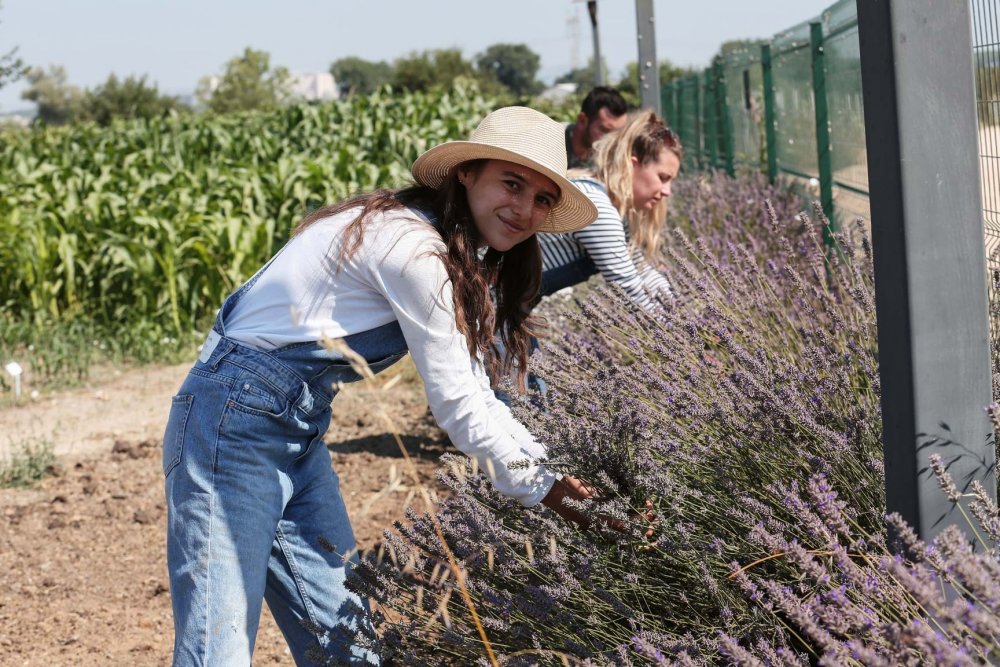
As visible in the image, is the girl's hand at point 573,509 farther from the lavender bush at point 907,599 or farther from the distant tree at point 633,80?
the distant tree at point 633,80

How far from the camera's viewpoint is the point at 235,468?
244 cm

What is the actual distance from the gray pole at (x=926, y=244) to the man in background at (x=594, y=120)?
4374 mm

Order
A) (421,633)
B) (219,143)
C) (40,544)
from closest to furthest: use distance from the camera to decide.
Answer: (421,633) → (40,544) → (219,143)

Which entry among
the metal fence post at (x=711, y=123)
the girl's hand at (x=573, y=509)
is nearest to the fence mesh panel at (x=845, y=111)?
the girl's hand at (x=573, y=509)

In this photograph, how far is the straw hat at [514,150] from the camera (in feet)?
7.94

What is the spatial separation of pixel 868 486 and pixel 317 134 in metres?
14.0

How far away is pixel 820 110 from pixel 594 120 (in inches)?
49.1

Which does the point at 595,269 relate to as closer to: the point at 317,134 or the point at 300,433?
the point at 300,433

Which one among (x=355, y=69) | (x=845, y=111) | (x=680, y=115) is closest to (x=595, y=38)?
(x=680, y=115)

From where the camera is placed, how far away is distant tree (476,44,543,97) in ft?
460

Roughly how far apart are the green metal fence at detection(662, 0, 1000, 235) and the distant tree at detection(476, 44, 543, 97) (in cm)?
12843

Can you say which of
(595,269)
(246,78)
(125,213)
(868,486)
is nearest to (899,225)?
(868,486)

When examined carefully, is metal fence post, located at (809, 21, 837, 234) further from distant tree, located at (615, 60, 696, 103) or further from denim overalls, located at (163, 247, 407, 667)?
distant tree, located at (615, 60, 696, 103)

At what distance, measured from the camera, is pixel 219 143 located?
14719 mm
